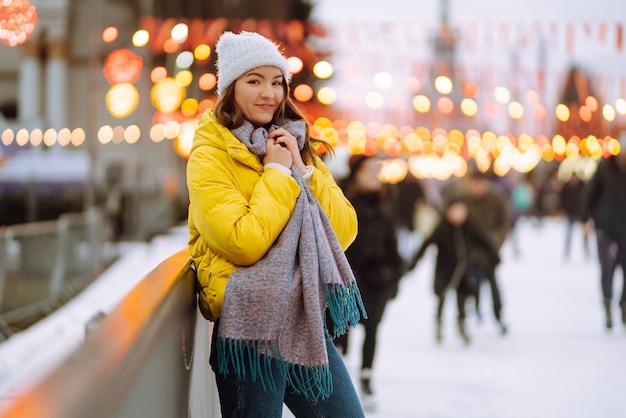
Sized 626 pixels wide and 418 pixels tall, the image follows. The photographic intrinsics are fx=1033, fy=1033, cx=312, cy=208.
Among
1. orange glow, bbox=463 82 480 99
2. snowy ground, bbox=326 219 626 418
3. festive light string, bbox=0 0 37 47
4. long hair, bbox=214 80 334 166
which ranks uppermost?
festive light string, bbox=0 0 37 47

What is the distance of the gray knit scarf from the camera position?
257 centimetres

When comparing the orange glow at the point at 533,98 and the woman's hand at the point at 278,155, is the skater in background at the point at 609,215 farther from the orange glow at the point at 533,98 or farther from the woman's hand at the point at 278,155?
the orange glow at the point at 533,98

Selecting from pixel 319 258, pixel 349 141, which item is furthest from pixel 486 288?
pixel 349 141

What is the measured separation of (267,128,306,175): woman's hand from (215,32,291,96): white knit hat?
7.6 inches

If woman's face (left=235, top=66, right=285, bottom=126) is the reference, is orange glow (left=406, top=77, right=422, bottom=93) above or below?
below

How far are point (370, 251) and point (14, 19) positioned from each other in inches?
103


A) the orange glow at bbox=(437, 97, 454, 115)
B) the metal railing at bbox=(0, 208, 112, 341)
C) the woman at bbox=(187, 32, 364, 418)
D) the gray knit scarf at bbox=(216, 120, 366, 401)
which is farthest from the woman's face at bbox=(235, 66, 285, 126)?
the orange glow at bbox=(437, 97, 454, 115)

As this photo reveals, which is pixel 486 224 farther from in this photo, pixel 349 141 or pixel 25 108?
pixel 349 141

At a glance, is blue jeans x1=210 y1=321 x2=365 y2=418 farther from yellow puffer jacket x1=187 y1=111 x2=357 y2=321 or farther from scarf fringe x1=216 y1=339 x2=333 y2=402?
yellow puffer jacket x1=187 y1=111 x2=357 y2=321

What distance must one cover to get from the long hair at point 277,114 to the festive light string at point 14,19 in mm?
3516

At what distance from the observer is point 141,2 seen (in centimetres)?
1953

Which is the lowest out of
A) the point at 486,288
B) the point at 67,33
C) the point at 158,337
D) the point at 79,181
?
the point at 486,288

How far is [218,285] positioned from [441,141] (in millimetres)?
36048

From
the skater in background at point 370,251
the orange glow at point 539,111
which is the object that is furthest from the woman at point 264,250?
the orange glow at point 539,111
